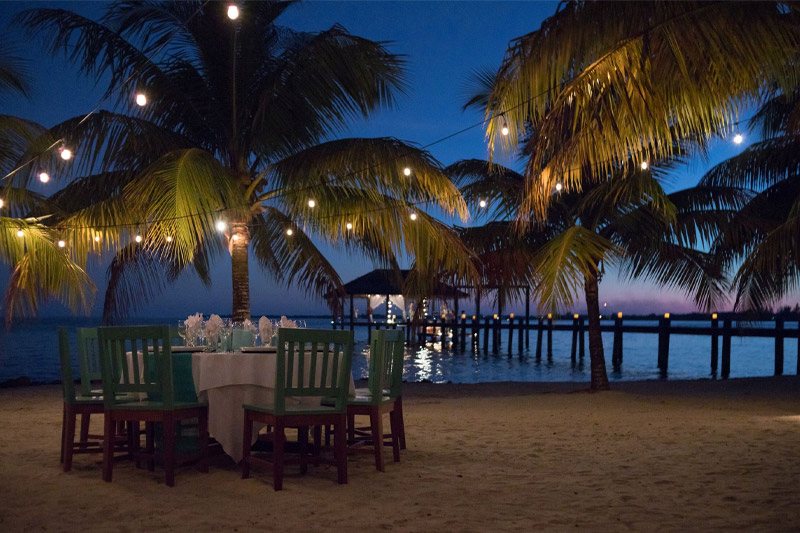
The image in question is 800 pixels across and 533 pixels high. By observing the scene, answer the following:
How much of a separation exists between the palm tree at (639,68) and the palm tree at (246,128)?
11.0 feet

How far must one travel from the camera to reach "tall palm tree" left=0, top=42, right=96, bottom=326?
8.98m

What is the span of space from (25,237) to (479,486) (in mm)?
7060

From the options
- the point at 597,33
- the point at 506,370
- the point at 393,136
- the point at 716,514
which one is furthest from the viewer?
the point at 506,370

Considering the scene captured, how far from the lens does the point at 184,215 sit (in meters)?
7.25

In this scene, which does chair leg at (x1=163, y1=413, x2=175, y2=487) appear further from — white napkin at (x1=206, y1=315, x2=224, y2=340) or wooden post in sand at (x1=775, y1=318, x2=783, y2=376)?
wooden post in sand at (x1=775, y1=318, x2=783, y2=376)

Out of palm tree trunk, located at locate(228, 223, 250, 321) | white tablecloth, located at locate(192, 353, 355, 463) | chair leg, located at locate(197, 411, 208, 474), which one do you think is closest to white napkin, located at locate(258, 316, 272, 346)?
white tablecloth, located at locate(192, 353, 355, 463)

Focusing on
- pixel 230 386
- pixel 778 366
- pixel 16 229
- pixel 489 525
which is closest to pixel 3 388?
pixel 16 229

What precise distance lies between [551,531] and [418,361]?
2451 centimetres

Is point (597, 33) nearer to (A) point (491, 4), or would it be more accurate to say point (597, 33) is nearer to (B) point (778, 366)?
(A) point (491, 4)

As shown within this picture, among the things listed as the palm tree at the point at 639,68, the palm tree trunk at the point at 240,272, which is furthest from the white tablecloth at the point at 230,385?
the palm tree trunk at the point at 240,272

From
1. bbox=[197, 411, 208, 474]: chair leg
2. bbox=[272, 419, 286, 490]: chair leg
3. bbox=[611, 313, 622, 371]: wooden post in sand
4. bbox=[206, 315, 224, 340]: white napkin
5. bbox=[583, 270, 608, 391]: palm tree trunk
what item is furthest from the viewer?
bbox=[611, 313, 622, 371]: wooden post in sand

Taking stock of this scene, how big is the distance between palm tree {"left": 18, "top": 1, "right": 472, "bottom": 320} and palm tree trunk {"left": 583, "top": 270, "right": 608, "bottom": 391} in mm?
2280


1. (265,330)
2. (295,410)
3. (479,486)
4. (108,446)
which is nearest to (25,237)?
(265,330)

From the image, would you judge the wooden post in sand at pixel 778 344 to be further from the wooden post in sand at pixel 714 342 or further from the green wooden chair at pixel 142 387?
the green wooden chair at pixel 142 387
